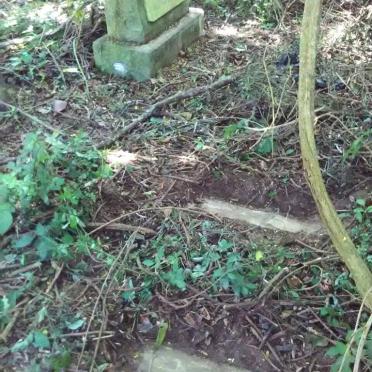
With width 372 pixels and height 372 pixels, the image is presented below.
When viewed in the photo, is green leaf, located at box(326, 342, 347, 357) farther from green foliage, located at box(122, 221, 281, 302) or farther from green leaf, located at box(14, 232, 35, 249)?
green leaf, located at box(14, 232, 35, 249)

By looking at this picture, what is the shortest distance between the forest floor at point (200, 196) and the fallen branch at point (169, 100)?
0.03 meters

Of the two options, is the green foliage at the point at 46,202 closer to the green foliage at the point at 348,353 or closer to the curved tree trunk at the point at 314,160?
the curved tree trunk at the point at 314,160

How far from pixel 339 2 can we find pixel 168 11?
2.00m

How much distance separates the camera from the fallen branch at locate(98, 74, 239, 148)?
13.4ft

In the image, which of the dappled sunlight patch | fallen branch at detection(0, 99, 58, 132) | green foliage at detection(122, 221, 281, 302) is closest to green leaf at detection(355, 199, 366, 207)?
green foliage at detection(122, 221, 281, 302)

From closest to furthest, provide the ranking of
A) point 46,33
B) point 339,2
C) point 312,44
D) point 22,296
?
point 312,44
point 22,296
point 46,33
point 339,2

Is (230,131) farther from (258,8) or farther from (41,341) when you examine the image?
(258,8)

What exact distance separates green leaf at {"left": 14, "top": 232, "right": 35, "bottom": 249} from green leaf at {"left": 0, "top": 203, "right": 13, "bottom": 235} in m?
0.08

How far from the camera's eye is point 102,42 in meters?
4.77

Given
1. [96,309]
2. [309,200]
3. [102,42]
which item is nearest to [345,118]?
[309,200]

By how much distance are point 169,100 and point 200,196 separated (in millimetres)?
1061

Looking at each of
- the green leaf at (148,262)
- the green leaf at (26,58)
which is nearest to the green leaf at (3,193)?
the green leaf at (148,262)

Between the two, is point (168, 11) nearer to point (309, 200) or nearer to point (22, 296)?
point (309, 200)

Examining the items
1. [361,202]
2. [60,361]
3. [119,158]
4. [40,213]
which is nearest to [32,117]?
[119,158]
